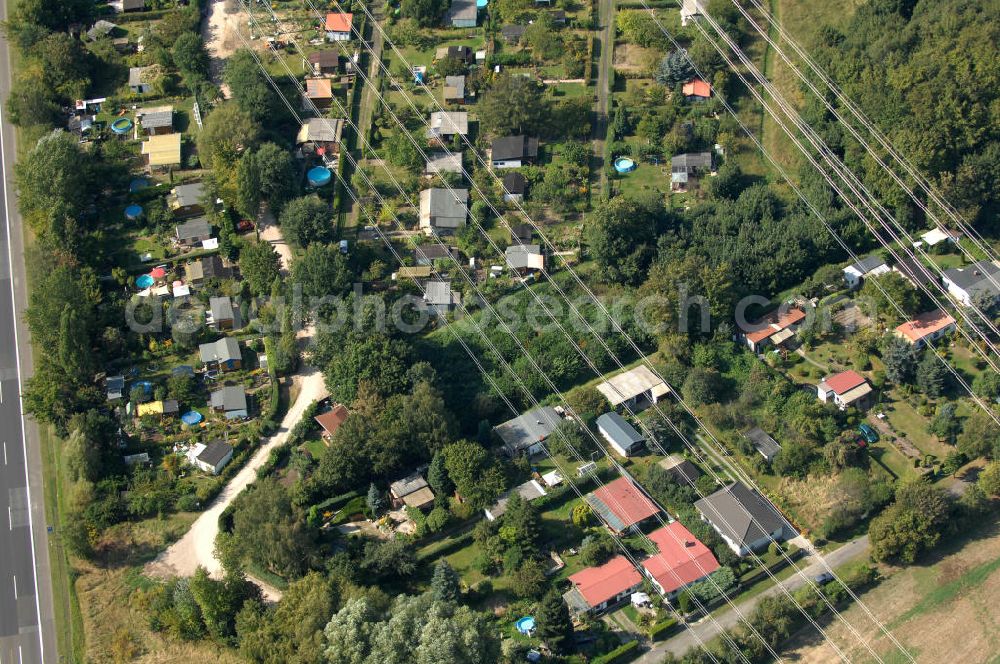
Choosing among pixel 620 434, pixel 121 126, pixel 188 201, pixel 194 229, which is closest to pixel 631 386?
pixel 620 434

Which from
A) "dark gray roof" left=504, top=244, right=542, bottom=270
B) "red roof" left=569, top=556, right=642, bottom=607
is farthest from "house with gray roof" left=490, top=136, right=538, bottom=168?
"red roof" left=569, top=556, right=642, bottom=607

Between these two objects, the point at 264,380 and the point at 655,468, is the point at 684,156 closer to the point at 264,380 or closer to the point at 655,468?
the point at 655,468

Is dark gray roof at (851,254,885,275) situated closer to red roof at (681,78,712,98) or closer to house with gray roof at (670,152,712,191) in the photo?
house with gray roof at (670,152,712,191)

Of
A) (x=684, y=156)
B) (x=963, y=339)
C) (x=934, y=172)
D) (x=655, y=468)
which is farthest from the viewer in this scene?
(x=684, y=156)

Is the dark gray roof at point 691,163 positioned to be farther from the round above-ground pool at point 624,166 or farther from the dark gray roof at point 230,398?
the dark gray roof at point 230,398

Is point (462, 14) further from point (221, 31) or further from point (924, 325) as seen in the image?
point (924, 325)

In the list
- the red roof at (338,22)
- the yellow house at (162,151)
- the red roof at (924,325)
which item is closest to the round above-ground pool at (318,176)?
the yellow house at (162,151)

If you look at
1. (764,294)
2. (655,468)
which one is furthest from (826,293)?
(655,468)

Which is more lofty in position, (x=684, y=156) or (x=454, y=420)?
(x=684, y=156)
